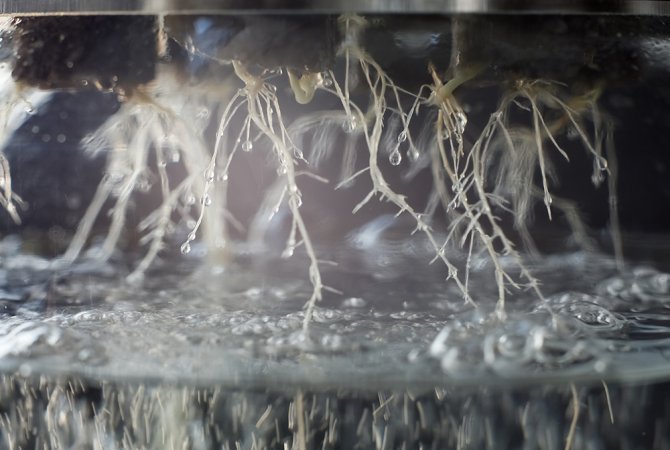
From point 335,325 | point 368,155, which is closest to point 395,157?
point 368,155

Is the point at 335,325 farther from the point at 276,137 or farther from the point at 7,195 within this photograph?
the point at 7,195

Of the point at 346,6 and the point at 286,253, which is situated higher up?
the point at 346,6

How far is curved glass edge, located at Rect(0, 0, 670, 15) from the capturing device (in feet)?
1.62

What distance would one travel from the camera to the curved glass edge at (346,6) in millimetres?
495

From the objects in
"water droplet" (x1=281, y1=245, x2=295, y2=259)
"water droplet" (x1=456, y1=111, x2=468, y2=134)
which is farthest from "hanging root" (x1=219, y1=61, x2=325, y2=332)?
"water droplet" (x1=456, y1=111, x2=468, y2=134)

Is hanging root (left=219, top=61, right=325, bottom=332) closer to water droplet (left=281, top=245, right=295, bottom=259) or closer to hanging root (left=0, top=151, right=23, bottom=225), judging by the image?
water droplet (left=281, top=245, right=295, bottom=259)

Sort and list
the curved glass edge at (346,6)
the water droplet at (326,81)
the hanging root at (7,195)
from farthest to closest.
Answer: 1. the hanging root at (7,195)
2. the water droplet at (326,81)
3. the curved glass edge at (346,6)

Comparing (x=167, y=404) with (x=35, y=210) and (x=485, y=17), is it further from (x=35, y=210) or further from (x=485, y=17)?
(x=485, y=17)

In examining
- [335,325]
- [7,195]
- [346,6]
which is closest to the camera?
[346,6]

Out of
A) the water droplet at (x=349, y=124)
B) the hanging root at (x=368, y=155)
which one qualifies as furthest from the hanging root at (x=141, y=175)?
the water droplet at (x=349, y=124)

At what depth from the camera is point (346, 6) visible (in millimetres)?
497

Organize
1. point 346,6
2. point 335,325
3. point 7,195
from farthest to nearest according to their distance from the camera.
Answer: point 7,195 → point 335,325 → point 346,6

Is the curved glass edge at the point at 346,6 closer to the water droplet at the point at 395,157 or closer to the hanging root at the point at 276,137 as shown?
the hanging root at the point at 276,137

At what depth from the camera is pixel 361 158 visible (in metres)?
0.74
